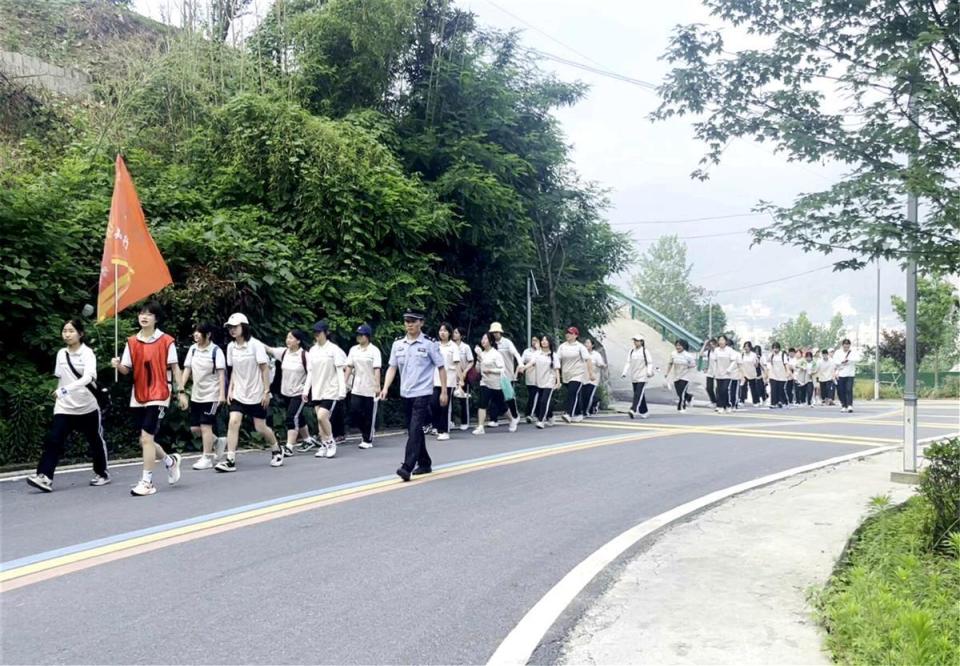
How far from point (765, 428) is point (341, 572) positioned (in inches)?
488

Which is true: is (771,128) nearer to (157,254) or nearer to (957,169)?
(957,169)

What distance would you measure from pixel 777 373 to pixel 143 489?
68.9 feet

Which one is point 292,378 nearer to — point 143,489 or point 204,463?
point 204,463

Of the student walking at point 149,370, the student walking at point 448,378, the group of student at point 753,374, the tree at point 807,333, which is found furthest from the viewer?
the tree at point 807,333

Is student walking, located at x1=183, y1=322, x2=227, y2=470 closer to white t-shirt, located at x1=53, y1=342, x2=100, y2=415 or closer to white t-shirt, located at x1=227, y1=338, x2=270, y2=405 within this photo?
white t-shirt, located at x1=227, y1=338, x2=270, y2=405

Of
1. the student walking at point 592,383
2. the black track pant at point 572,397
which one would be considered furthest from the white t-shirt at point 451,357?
the student walking at point 592,383

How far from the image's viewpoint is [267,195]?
1570 centimetres

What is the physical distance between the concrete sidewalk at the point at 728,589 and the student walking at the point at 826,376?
1925cm

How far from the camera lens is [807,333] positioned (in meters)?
91.2

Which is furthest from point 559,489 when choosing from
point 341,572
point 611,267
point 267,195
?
point 611,267

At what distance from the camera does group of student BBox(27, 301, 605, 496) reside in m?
8.66

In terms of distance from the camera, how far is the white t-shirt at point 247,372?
1051cm

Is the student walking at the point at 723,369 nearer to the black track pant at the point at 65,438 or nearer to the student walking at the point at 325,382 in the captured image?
the student walking at the point at 325,382

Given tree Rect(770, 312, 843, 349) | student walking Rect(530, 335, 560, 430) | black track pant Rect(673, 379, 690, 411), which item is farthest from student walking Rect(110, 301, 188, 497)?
tree Rect(770, 312, 843, 349)
